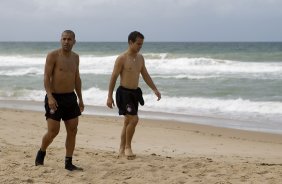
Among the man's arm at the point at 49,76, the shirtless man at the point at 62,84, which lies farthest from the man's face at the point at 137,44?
the man's arm at the point at 49,76

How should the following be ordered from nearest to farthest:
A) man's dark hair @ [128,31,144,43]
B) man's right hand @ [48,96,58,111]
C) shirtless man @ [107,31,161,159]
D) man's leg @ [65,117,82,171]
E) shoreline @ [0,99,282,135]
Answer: man's right hand @ [48,96,58,111], man's leg @ [65,117,82,171], man's dark hair @ [128,31,144,43], shirtless man @ [107,31,161,159], shoreline @ [0,99,282,135]

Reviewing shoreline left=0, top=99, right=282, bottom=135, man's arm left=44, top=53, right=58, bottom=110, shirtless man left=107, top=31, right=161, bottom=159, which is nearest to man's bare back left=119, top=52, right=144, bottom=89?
shirtless man left=107, top=31, right=161, bottom=159

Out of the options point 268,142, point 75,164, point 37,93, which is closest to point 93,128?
point 268,142

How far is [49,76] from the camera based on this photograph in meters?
5.13

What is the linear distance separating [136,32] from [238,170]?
202 cm

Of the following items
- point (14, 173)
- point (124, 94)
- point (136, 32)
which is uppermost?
point (136, 32)

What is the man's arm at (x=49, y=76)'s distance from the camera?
502 cm

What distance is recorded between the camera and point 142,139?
8.98 m

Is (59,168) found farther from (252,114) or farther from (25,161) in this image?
(252,114)

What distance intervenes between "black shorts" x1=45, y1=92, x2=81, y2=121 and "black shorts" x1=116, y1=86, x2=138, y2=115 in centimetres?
99

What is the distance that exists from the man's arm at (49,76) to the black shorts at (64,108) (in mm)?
107

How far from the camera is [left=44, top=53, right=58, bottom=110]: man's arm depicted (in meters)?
5.02

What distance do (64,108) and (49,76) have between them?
37 centimetres

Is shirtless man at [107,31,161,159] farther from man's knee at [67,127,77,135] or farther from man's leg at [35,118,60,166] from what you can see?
man's leg at [35,118,60,166]
